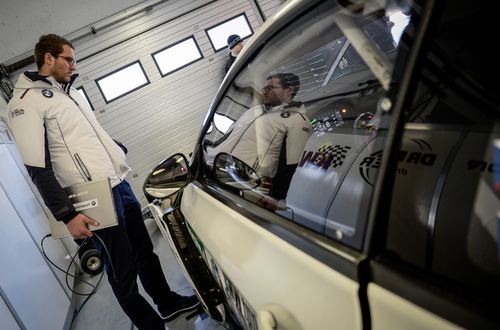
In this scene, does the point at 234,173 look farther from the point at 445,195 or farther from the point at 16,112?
the point at 16,112

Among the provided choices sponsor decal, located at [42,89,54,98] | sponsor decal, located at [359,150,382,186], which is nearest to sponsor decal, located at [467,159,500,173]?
sponsor decal, located at [359,150,382,186]

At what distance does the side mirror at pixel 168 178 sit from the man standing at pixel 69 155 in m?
0.41

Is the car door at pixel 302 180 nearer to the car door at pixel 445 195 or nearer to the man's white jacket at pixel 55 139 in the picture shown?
the car door at pixel 445 195

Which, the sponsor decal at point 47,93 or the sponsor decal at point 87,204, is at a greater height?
the sponsor decal at point 47,93

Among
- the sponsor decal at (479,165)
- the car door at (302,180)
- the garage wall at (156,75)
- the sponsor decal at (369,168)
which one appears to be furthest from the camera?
the garage wall at (156,75)

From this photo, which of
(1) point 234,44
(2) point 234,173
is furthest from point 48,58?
(1) point 234,44

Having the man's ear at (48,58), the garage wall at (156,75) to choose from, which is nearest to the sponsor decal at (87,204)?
the man's ear at (48,58)

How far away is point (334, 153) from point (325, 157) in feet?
0.13

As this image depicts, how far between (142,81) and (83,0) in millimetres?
1391

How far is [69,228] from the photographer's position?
5.41ft

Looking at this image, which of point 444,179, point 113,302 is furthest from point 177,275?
point 444,179

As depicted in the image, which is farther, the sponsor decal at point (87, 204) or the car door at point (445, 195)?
the sponsor decal at point (87, 204)

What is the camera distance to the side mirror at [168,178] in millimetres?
1521

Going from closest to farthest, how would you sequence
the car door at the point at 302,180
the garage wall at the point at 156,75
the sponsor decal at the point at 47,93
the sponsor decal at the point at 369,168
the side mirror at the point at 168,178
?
the car door at the point at 302,180 < the sponsor decal at the point at 369,168 < the side mirror at the point at 168,178 < the sponsor decal at the point at 47,93 < the garage wall at the point at 156,75
